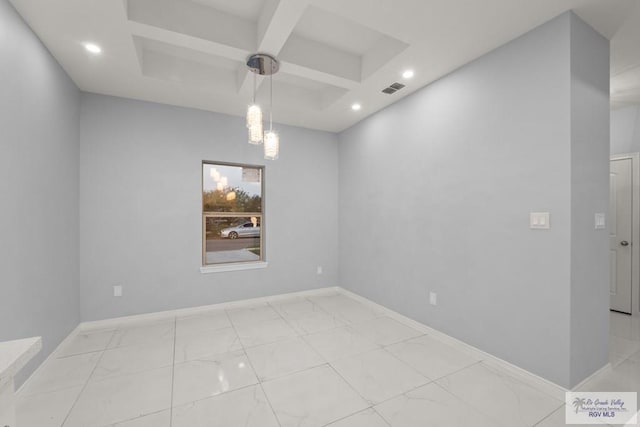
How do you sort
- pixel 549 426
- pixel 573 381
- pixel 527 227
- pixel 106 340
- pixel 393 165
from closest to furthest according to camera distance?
pixel 549 426
pixel 573 381
pixel 527 227
pixel 106 340
pixel 393 165

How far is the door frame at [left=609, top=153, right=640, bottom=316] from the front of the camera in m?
3.53

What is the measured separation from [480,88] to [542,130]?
2.28 feet

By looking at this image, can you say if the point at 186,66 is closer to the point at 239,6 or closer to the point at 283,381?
the point at 239,6

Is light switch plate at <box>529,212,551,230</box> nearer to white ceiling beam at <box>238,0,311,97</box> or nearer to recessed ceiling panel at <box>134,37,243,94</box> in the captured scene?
white ceiling beam at <box>238,0,311,97</box>

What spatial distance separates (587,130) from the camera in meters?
2.08

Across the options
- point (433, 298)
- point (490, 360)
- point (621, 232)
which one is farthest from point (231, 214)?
point (621, 232)

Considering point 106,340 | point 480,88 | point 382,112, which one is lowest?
point 106,340

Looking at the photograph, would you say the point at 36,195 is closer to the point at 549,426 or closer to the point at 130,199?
the point at 130,199

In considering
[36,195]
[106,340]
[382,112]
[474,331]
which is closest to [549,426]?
[474,331]

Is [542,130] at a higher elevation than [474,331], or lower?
higher

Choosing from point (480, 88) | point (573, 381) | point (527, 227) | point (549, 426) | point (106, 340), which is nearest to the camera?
point (549, 426)

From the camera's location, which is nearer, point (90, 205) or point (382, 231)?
point (90, 205)

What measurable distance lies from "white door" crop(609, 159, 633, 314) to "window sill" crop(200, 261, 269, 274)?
4.76 metres

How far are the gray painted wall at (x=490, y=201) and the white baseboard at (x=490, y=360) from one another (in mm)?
50
